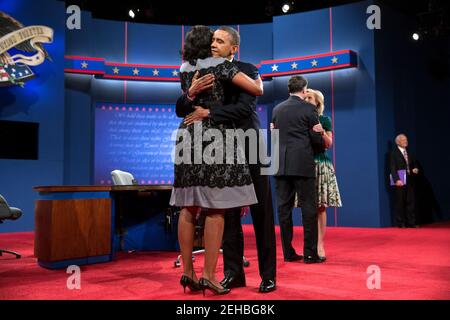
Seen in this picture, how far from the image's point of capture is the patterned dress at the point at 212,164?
2.35 meters

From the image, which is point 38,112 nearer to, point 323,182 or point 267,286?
point 323,182

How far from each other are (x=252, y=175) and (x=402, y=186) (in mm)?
5638

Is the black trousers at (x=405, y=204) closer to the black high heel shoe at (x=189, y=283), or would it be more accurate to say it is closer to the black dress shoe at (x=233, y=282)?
the black dress shoe at (x=233, y=282)

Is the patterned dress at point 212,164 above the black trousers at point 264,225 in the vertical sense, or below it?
above

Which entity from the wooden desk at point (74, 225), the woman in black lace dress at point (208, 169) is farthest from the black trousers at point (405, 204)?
the woman in black lace dress at point (208, 169)

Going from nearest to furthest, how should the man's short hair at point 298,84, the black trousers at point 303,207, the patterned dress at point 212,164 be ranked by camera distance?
the patterned dress at point 212,164
the black trousers at point 303,207
the man's short hair at point 298,84

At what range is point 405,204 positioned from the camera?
7.70 metres

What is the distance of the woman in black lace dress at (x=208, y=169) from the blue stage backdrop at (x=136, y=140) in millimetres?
5798

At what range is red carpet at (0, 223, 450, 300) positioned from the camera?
2.50 metres

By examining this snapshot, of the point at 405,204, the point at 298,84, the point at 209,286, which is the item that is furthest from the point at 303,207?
the point at 405,204

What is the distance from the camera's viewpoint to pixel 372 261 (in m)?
3.82

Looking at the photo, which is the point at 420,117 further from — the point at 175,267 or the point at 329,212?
the point at 175,267

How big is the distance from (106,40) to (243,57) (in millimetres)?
2478

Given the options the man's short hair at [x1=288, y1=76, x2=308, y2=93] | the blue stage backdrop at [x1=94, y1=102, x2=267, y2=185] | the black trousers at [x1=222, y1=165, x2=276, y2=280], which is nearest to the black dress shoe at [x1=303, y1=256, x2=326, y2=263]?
the black trousers at [x1=222, y1=165, x2=276, y2=280]
